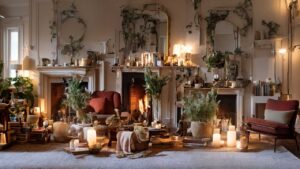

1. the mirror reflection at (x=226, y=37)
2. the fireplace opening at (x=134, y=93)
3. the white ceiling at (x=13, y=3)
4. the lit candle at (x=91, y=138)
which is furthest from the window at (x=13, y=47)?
the mirror reflection at (x=226, y=37)

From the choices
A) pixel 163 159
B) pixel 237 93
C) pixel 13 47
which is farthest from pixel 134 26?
pixel 163 159

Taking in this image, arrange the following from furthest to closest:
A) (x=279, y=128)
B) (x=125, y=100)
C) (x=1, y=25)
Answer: (x=1, y=25)
(x=125, y=100)
(x=279, y=128)

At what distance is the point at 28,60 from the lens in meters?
8.41

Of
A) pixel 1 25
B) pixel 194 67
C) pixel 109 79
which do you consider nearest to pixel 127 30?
pixel 109 79

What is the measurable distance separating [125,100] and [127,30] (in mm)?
1650

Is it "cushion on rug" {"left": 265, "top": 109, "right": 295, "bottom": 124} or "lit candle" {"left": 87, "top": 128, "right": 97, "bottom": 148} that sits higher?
"cushion on rug" {"left": 265, "top": 109, "right": 295, "bottom": 124}

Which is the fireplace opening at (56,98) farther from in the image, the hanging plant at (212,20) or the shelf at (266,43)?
the shelf at (266,43)

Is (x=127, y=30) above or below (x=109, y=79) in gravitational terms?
above

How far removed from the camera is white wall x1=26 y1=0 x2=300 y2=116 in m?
7.79

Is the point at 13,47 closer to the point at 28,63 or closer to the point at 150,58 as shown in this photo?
the point at 28,63

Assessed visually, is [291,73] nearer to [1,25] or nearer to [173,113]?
[173,113]

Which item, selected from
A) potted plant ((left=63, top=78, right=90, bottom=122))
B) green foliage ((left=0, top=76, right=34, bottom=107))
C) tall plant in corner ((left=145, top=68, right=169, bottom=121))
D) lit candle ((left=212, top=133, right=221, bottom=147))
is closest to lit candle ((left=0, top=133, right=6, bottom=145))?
potted plant ((left=63, top=78, right=90, bottom=122))

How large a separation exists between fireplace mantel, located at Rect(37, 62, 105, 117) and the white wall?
202 millimetres

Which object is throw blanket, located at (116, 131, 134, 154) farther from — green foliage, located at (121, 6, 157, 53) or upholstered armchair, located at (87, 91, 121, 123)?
green foliage, located at (121, 6, 157, 53)
